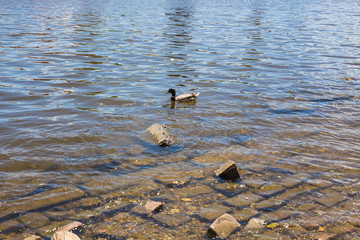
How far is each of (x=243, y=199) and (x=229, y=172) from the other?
53 centimetres

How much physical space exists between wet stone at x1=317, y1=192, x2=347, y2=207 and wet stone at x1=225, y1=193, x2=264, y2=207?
781 millimetres

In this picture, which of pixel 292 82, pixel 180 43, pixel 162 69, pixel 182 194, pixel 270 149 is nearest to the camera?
pixel 182 194

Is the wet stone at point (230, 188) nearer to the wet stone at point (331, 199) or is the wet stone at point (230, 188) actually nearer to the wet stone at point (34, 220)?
the wet stone at point (331, 199)

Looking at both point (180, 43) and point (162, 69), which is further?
point (180, 43)

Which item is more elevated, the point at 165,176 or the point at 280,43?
the point at 280,43

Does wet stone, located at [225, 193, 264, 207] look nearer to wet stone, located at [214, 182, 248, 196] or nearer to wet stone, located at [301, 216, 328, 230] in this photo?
wet stone, located at [214, 182, 248, 196]

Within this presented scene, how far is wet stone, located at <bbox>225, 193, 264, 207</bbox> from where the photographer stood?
15.0 ft

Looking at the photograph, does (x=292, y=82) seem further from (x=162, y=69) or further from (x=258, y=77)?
(x=162, y=69)

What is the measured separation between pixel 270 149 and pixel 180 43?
1230 centimetres

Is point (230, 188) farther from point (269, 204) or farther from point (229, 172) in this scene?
point (269, 204)

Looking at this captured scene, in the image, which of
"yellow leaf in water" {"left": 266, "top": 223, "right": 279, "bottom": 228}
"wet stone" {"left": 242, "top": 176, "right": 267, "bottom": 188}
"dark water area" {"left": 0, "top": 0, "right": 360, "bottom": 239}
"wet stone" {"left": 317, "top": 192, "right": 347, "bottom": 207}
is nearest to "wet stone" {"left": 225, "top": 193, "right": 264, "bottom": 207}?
"dark water area" {"left": 0, "top": 0, "right": 360, "bottom": 239}

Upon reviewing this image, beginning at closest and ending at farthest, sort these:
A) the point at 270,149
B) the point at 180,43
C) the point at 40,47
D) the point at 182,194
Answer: the point at 182,194 → the point at 270,149 → the point at 40,47 → the point at 180,43

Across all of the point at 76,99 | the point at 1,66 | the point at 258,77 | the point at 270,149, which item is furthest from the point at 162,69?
the point at 270,149

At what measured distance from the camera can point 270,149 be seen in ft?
20.7
